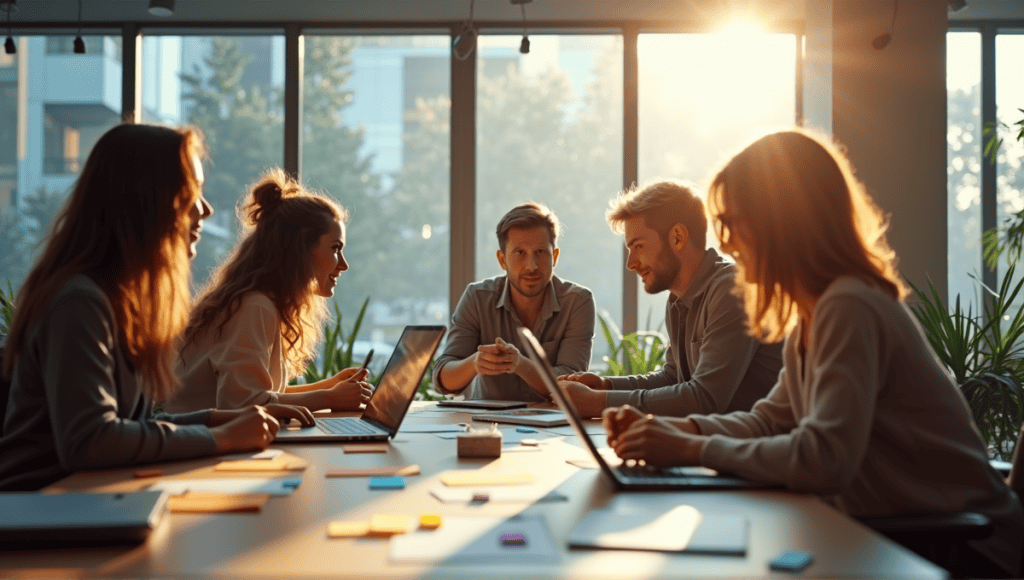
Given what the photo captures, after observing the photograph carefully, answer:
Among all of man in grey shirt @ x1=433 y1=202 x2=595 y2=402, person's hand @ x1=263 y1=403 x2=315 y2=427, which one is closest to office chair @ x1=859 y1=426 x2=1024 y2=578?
person's hand @ x1=263 y1=403 x2=315 y2=427

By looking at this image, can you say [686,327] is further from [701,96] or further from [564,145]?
[701,96]

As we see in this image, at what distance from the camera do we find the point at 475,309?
3.40 metres

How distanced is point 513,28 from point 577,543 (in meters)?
4.79

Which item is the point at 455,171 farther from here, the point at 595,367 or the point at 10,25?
the point at 10,25

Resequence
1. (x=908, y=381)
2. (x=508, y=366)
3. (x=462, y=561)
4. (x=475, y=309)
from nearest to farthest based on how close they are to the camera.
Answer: (x=462, y=561), (x=908, y=381), (x=508, y=366), (x=475, y=309)

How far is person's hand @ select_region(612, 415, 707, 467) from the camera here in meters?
1.43

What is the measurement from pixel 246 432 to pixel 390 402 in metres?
0.46

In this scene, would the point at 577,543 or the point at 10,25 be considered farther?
the point at 10,25

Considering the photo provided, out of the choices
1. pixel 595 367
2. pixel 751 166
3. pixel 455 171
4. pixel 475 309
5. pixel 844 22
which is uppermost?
pixel 844 22

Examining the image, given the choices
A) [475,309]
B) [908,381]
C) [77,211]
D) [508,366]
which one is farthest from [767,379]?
[77,211]

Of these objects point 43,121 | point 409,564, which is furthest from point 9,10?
point 409,564

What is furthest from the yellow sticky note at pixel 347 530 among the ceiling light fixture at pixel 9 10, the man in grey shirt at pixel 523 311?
the ceiling light fixture at pixel 9 10

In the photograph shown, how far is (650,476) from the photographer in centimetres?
140

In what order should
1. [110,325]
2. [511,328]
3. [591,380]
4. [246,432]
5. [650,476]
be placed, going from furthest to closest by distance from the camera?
[511,328]
[591,380]
[246,432]
[110,325]
[650,476]
